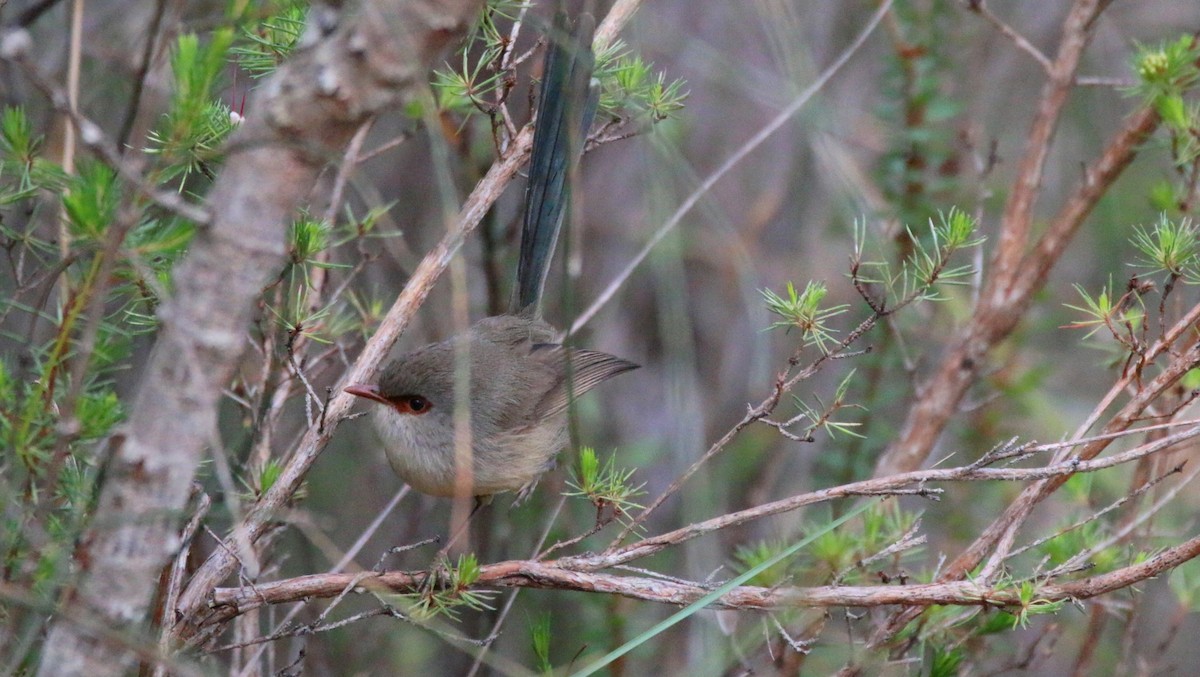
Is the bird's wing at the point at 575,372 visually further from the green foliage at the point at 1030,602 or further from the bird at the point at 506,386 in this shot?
the green foliage at the point at 1030,602

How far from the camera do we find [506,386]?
12.1ft

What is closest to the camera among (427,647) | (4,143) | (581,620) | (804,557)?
(4,143)

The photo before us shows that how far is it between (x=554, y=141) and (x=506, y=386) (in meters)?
0.92

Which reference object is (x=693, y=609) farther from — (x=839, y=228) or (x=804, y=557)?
(x=839, y=228)

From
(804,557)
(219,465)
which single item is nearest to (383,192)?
(804,557)

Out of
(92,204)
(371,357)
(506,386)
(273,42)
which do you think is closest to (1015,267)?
(506,386)

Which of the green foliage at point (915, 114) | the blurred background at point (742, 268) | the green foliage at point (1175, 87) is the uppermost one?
the green foliage at point (1175, 87)

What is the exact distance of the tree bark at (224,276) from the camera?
1654 millimetres

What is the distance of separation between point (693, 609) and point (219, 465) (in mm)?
939

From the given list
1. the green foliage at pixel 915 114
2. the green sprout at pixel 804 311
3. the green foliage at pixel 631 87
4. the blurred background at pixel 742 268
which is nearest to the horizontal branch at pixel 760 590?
the blurred background at pixel 742 268

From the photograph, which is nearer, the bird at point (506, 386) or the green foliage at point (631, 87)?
the green foliage at point (631, 87)

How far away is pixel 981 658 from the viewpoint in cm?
334

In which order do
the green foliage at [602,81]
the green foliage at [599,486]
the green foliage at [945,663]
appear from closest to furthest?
the green foliage at [599,486] → the green foliage at [945,663] → the green foliage at [602,81]

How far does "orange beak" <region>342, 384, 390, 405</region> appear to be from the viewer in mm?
2949
